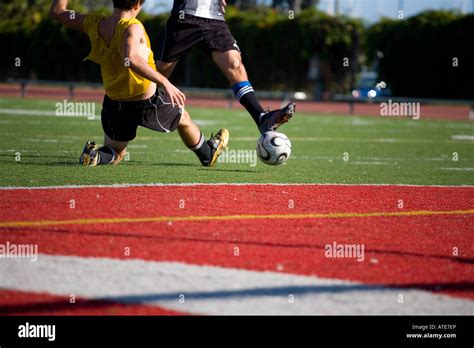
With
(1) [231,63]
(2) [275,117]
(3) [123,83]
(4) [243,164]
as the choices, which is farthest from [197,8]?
(4) [243,164]

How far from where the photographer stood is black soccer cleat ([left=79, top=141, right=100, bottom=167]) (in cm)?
983

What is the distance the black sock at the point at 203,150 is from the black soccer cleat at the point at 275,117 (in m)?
0.74

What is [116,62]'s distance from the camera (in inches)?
365

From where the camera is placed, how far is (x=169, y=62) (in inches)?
412

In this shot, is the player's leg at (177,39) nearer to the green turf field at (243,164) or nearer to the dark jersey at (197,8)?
the dark jersey at (197,8)

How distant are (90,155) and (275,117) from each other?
2095mm

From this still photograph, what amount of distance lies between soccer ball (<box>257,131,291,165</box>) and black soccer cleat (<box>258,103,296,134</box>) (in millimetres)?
155

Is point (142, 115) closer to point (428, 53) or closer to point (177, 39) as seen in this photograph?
point (177, 39)

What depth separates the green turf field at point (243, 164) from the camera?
9312mm

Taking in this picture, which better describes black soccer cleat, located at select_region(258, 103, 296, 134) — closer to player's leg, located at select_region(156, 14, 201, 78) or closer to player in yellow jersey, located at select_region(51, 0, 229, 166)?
player in yellow jersey, located at select_region(51, 0, 229, 166)

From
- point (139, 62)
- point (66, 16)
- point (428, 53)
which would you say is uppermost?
point (428, 53)
